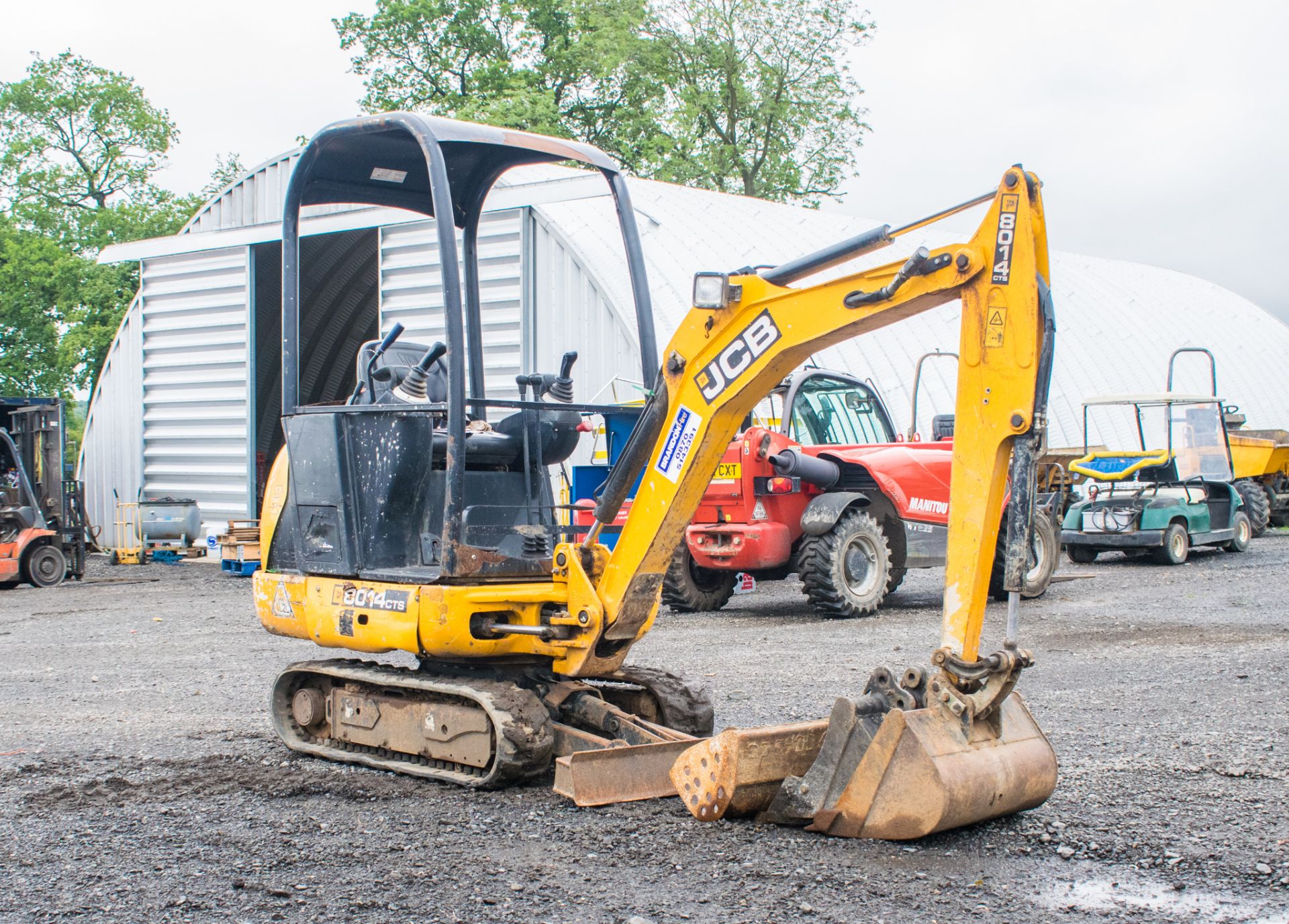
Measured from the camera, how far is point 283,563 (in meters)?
6.15

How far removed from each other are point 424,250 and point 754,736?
43.8ft

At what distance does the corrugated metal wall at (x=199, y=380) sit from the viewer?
19.2 metres

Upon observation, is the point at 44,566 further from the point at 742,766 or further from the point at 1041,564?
the point at 742,766

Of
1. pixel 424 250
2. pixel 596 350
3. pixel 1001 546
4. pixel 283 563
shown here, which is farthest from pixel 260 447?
pixel 283 563

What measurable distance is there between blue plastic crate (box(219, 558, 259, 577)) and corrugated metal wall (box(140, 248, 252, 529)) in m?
2.20

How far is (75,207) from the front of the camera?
41.5 meters

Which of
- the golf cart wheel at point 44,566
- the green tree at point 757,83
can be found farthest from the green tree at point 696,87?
the golf cart wheel at point 44,566

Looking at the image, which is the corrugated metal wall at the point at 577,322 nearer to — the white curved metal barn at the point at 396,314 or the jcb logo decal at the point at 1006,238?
the white curved metal barn at the point at 396,314

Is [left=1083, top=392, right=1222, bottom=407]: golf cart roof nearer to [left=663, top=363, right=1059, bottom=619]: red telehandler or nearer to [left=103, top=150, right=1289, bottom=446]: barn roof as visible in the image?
[left=103, top=150, right=1289, bottom=446]: barn roof

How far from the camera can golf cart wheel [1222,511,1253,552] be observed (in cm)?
1789

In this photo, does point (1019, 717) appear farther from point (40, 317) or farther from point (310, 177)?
point (40, 317)

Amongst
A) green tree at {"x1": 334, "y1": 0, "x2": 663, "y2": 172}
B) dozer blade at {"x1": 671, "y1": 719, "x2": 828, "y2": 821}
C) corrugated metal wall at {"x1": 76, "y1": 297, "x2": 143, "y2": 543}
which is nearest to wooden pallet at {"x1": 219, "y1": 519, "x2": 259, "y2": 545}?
corrugated metal wall at {"x1": 76, "y1": 297, "x2": 143, "y2": 543}

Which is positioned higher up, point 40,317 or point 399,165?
point 40,317

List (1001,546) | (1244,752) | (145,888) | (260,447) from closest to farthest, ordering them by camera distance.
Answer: (145,888) < (1244,752) < (1001,546) < (260,447)
